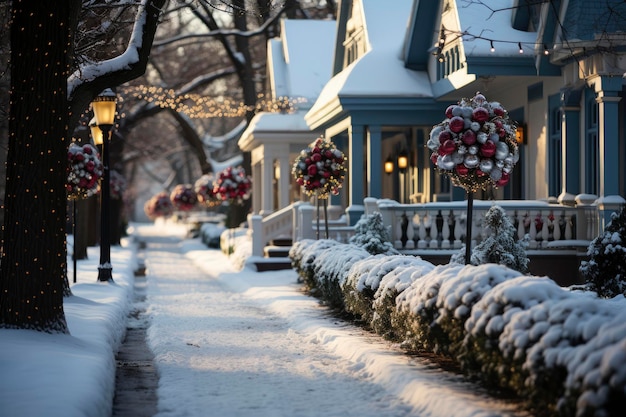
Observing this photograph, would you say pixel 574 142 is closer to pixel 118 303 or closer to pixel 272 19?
pixel 118 303

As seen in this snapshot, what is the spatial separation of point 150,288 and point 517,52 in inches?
361

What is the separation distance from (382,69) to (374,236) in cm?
622

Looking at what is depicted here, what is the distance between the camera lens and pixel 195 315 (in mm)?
16188

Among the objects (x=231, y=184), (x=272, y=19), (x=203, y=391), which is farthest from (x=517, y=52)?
(x=272, y=19)

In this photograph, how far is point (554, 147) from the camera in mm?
21016

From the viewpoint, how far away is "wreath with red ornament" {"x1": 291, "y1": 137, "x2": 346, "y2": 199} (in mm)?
22859

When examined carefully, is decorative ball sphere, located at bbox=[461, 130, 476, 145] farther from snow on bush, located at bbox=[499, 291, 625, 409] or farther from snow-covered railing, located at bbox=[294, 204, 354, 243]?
snow-covered railing, located at bbox=[294, 204, 354, 243]

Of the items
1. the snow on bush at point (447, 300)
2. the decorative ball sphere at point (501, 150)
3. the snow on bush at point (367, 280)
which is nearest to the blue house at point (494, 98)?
the decorative ball sphere at point (501, 150)

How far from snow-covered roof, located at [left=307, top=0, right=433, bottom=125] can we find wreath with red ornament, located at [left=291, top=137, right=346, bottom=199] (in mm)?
1428

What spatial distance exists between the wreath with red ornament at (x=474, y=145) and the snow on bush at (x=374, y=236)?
5.46 meters

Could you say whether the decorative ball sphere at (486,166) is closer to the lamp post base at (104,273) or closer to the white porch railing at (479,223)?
the white porch railing at (479,223)

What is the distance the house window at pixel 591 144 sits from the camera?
19.2 m

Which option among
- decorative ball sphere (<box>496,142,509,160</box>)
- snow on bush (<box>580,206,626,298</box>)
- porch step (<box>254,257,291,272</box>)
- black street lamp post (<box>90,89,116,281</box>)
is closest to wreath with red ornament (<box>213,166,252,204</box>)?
porch step (<box>254,257,291,272</box>)

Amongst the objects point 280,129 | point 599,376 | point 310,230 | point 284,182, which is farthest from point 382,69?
point 599,376
